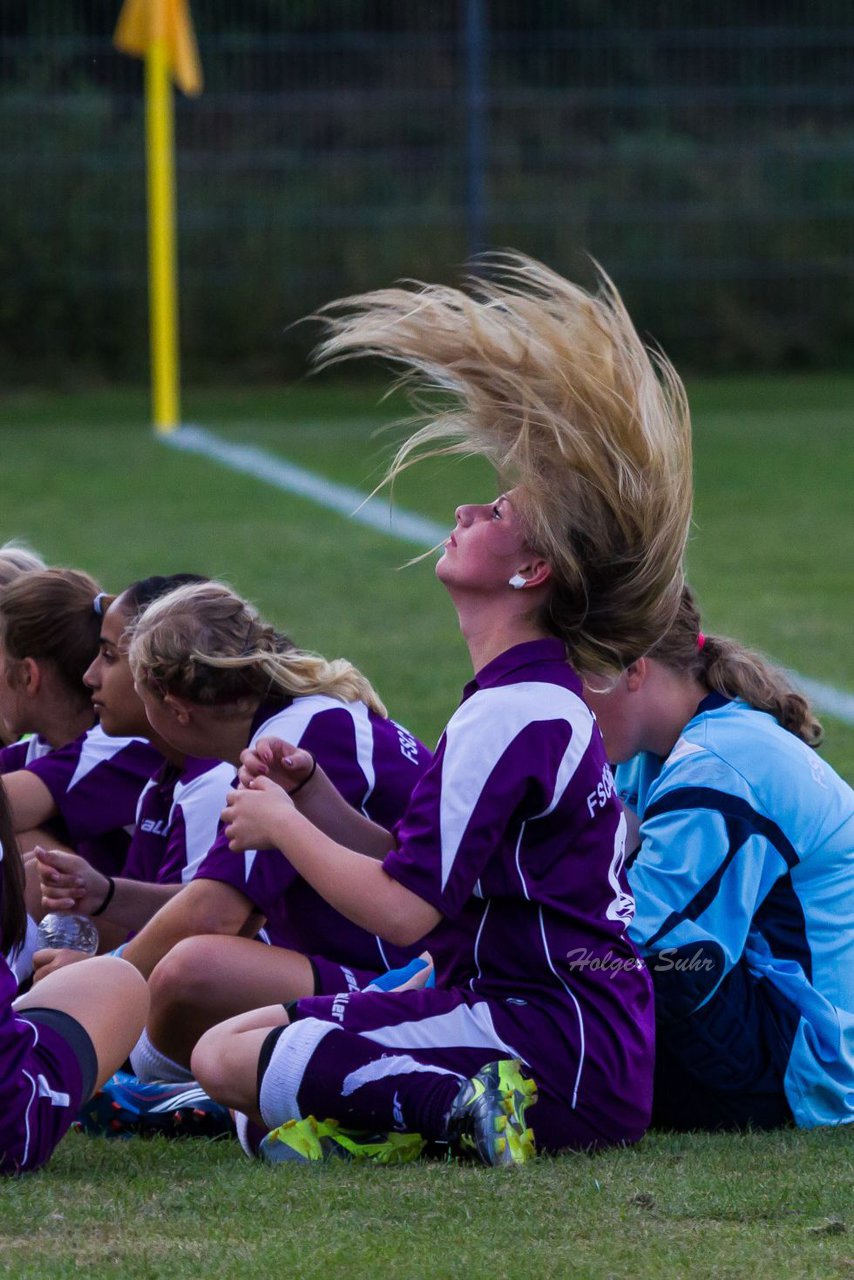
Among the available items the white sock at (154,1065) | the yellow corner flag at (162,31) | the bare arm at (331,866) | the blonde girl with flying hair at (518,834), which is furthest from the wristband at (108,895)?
the yellow corner flag at (162,31)

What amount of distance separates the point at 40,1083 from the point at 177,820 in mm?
1087

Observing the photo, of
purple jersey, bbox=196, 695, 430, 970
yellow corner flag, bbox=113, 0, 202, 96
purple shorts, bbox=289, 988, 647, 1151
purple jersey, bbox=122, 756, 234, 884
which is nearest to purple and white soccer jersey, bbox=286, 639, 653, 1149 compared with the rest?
purple shorts, bbox=289, 988, 647, 1151

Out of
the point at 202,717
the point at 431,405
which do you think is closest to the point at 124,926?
the point at 202,717

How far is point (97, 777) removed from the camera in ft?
14.4

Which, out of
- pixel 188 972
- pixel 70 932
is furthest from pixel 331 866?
pixel 70 932

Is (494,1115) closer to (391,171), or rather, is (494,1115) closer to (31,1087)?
(31,1087)

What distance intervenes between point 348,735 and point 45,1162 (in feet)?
3.37

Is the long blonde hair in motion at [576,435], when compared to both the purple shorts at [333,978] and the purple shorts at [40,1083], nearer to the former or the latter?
the purple shorts at [333,978]

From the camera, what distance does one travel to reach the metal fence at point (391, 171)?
19.3m

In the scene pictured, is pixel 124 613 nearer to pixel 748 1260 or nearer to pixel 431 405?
pixel 431 405

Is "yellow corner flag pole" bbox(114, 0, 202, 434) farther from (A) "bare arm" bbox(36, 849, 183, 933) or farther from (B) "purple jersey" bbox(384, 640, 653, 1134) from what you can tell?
(B) "purple jersey" bbox(384, 640, 653, 1134)

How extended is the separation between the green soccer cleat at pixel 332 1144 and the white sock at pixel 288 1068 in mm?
30

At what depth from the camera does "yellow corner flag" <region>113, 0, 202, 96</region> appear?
14.9 metres

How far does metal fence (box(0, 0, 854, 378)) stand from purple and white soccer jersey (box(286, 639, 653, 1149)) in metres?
16.4
